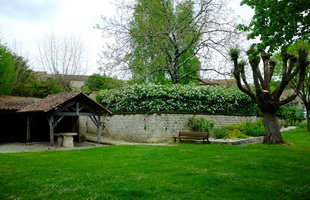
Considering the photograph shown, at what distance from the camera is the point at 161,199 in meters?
6.10

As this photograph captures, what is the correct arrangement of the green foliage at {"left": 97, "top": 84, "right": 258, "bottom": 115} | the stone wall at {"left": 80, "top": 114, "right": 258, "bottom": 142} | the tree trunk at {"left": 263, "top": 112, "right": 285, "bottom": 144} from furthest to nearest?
the green foliage at {"left": 97, "top": 84, "right": 258, "bottom": 115} < the stone wall at {"left": 80, "top": 114, "right": 258, "bottom": 142} < the tree trunk at {"left": 263, "top": 112, "right": 285, "bottom": 144}

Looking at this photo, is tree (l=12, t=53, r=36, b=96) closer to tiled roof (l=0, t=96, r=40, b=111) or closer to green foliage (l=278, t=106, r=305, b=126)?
tiled roof (l=0, t=96, r=40, b=111)

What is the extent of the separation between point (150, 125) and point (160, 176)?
10213 millimetres

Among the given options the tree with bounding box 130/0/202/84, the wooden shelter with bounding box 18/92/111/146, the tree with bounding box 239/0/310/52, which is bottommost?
the wooden shelter with bounding box 18/92/111/146

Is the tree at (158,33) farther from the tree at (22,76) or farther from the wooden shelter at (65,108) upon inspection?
the tree at (22,76)

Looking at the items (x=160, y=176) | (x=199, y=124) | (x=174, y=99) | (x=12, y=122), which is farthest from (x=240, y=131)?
(x=12, y=122)

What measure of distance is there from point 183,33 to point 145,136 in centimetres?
844

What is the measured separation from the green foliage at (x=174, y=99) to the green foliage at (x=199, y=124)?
73cm

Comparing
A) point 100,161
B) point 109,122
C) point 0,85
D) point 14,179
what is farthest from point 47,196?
point 0,85

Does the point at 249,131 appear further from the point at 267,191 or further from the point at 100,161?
the point at 267,191

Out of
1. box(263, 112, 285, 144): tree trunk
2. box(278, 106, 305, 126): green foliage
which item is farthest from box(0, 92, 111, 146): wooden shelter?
box(278, 106, 305, 126): green foliage

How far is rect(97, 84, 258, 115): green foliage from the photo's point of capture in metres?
18.7

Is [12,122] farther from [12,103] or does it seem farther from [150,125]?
[150,125]

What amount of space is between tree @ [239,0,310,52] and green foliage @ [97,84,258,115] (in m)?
9.75
